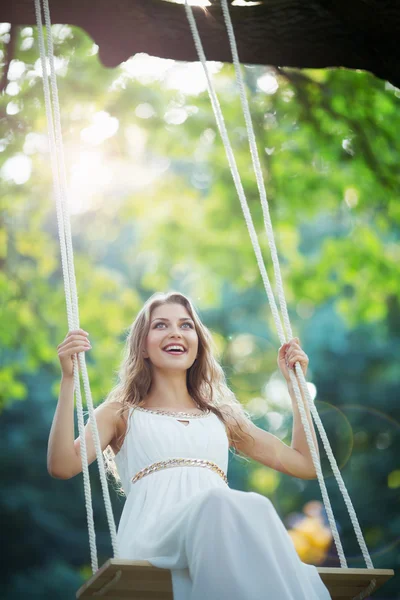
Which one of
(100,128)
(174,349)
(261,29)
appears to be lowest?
(174,349)

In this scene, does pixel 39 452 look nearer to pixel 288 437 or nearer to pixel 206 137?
pixel 288 437

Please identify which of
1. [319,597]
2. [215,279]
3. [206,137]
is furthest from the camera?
[215,279]

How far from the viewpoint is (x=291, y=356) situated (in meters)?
2.37

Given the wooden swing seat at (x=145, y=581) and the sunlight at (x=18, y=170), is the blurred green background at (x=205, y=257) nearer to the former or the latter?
the sunlight at (x=18, y=170)

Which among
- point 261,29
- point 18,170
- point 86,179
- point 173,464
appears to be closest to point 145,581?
point 173,464

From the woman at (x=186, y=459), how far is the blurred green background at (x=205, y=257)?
55.0 inches

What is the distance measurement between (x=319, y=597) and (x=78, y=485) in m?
5.23

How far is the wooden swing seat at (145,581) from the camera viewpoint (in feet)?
5.76

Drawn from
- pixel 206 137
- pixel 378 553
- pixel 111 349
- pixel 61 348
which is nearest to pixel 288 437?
pixel 378 553

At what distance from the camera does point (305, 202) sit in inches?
209

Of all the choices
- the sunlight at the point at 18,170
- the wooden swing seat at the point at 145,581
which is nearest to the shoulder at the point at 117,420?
the wooden swing seat at the point at 145,581

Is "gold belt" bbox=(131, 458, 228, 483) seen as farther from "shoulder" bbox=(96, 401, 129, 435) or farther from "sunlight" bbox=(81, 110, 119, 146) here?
"sunlight" bbox=(81, 110, 119, 146)

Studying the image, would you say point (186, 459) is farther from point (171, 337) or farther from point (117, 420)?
point (171, 337)

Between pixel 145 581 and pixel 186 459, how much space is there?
50cm
